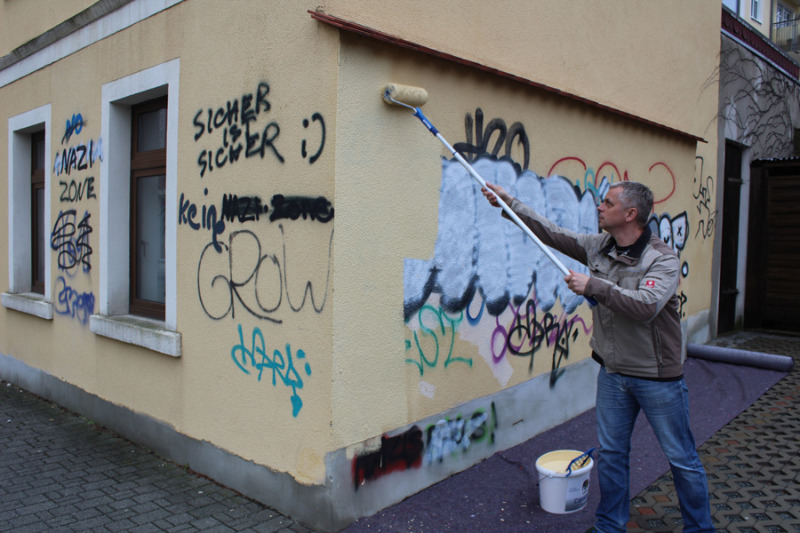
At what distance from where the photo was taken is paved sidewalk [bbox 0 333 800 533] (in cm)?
Answer: 376

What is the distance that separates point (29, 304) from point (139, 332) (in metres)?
2.49

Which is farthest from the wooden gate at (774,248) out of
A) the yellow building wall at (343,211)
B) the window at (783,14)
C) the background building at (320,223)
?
the window at (783,14)

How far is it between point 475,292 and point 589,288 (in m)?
1.52

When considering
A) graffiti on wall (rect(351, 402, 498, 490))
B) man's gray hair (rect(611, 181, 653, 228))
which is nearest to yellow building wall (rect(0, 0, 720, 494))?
graffiti on wall (rect(351, 402, 498, 490))

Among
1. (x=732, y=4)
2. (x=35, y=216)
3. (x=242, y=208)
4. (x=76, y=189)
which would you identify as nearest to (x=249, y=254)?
(x=242, y=208)

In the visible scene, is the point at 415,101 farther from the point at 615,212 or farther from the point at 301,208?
the point at 615,212

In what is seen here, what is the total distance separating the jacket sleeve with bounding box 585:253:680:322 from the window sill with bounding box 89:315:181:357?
302 centimetres

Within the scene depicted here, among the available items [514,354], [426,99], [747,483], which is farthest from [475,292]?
[747,483]

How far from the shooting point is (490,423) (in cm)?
463

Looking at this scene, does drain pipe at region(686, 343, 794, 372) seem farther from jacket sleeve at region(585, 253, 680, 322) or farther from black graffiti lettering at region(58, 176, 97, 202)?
black graffiti lettering at region(58, 176, 97, 202)

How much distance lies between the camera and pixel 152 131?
532 cm

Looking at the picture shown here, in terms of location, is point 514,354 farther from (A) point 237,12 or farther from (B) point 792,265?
(B) point 792,265

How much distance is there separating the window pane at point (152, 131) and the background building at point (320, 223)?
0.03 m

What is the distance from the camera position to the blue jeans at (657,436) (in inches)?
125
